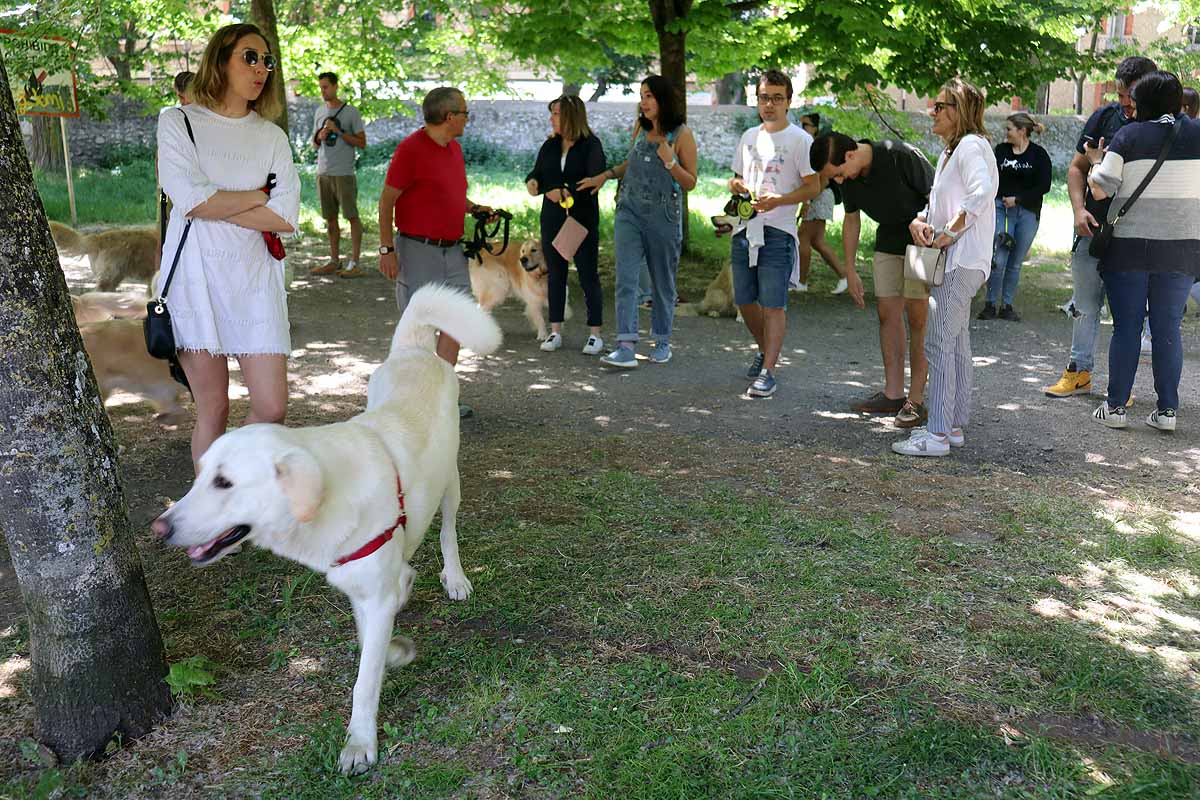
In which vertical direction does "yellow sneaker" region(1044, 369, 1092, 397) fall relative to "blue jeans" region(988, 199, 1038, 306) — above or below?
below

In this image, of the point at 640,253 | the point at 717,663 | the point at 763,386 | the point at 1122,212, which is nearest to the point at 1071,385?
the point at 1122,212

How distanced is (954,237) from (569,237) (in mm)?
3311

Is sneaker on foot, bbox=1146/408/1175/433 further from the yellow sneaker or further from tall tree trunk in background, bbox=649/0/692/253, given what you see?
tall tree trunk in background, bbox=649/0/692/253

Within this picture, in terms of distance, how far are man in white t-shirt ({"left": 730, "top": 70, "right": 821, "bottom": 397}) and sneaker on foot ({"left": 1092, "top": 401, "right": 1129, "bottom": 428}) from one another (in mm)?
2075

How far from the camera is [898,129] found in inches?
478

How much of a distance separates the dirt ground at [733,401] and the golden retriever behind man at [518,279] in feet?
0.98

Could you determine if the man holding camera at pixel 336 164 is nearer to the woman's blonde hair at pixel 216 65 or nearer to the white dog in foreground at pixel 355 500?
the woman's blonde hair at pixel 216 65

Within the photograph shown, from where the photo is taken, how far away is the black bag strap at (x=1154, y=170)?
5.57 m

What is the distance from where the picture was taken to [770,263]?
671cm

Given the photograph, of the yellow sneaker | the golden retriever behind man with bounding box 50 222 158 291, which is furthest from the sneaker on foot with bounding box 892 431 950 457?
the golden retriever behind man with bounding box 50 222 158 291

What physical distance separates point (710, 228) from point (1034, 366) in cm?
812

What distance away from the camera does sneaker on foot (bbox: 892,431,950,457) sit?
18.5ft

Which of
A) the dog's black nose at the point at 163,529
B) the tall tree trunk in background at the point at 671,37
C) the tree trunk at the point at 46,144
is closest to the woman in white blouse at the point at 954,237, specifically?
the dog's black nose at the point at 163,529

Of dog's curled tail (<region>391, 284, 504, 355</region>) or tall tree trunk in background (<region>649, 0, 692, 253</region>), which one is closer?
dog's curled tail (<region>391, 284, 504, 355</region>)
